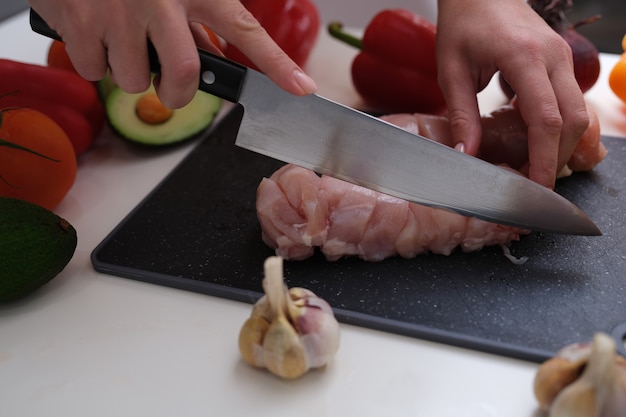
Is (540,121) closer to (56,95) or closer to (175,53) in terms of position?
(175,53)

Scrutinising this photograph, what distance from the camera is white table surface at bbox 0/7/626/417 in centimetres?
101

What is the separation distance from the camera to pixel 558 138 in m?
1.31

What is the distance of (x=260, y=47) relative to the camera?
1.12m

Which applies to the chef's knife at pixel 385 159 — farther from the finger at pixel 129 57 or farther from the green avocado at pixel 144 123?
the green avocado at pixel 144 123

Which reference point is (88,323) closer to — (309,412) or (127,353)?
(127,353)

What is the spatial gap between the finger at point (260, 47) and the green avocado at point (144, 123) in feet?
Result: 2.01

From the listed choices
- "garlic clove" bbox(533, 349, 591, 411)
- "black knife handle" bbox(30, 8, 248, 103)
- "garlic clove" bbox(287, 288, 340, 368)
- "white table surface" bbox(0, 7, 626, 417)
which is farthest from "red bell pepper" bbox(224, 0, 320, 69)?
"garlic clove" bbox(533, 349, 591, 411)

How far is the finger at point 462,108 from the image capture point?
1.38 meters

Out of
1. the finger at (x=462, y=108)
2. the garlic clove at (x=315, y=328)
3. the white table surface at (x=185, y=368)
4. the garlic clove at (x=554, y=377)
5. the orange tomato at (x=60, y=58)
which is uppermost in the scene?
the finger at (x=462, y=108)

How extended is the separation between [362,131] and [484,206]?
279 millimetres

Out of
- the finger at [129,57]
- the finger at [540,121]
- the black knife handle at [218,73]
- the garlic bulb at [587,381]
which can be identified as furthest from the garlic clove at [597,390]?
the finger at [129,57]

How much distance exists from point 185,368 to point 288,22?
1300 millimetres

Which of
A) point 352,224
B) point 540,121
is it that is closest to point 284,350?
point 352,224

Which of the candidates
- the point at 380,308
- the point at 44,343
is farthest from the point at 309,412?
the point at 44,343
